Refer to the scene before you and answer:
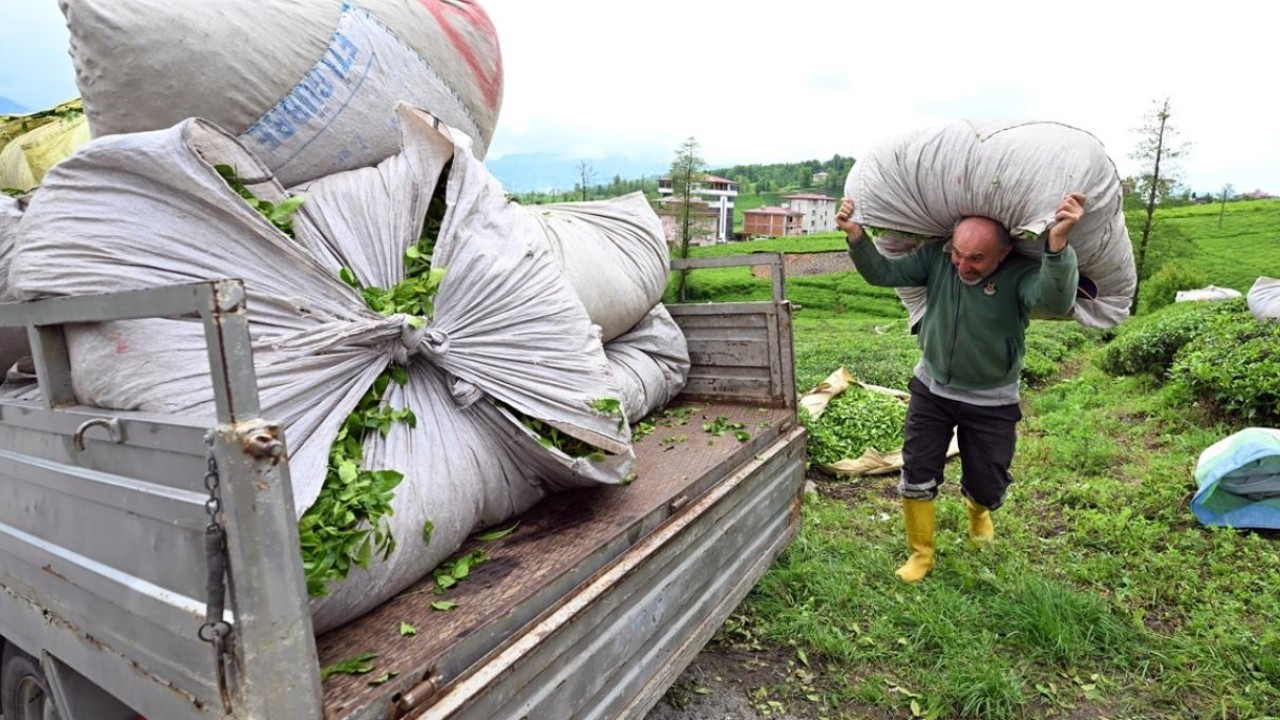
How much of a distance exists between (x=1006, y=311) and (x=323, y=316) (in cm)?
262

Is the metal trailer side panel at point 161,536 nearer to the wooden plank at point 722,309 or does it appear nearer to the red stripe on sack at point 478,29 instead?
the red stripe on sack at point 478,29

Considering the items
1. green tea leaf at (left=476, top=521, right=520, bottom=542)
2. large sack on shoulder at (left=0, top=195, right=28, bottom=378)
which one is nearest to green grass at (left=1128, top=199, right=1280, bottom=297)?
green tea leaf at (left=476, top=521, right=520, bottom=542)

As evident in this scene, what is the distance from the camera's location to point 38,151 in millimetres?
2898

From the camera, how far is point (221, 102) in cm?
194

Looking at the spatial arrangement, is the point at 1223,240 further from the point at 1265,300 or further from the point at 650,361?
the point at 650,361

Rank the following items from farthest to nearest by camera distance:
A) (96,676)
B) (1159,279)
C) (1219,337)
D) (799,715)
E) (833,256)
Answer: (833,256) < (1159,279) < (1219,337) < (799,715) < (96,676)

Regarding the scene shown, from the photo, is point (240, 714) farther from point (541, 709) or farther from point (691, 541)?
point (691, 541)

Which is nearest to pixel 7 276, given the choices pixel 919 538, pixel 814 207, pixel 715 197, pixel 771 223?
pixel 919 538

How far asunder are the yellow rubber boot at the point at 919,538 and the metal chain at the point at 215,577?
3.02 metres

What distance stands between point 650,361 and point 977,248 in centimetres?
136

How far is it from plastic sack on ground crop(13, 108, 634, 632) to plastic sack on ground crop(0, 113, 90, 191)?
156 centimetres

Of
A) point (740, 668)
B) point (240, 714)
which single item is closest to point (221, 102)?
point (240, 714)

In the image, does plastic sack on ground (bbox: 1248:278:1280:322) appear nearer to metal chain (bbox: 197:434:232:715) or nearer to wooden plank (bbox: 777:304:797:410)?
wooden plank (bbox: 777:304:797:410)

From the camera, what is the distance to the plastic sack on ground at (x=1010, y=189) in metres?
2.56
